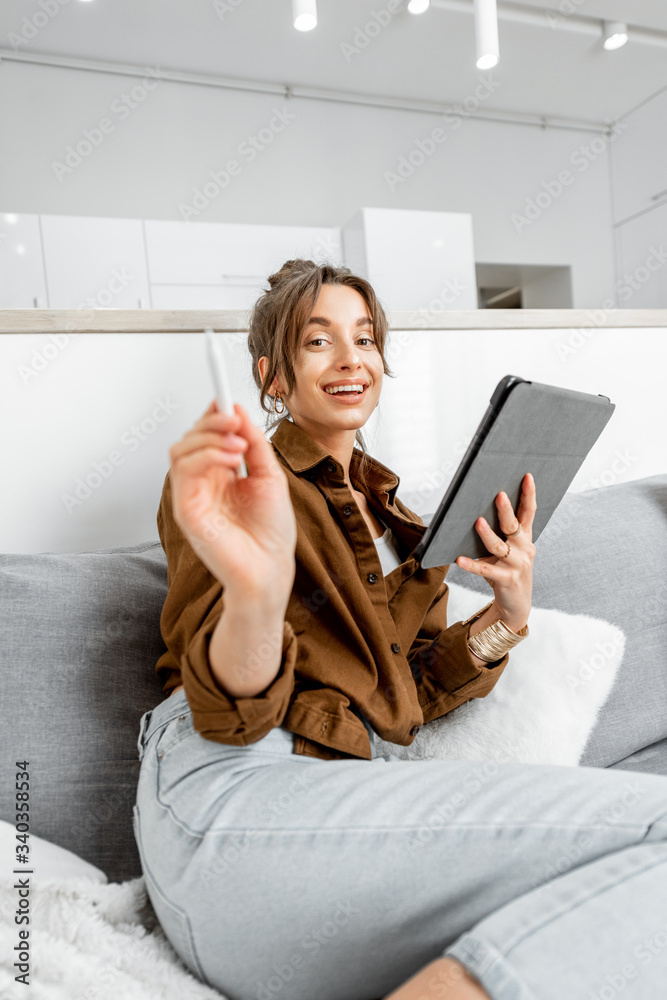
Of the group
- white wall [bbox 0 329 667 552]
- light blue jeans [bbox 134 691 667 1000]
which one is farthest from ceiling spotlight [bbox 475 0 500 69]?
light blue jeans [bbox 134 691 667 1000]

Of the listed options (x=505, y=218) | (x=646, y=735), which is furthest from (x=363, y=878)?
(x=505, y=218)

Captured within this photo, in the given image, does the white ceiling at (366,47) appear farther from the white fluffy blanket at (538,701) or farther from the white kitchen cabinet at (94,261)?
the white fluffy blanket at (538,701)

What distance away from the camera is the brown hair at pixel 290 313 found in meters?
1.02

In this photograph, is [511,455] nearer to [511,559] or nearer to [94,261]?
[511,559]

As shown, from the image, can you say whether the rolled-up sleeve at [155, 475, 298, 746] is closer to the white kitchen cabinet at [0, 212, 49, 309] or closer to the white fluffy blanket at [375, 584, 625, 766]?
the white fluffy blanket at [375, 584, 625, 766]

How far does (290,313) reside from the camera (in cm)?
102

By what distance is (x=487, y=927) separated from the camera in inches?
21.4

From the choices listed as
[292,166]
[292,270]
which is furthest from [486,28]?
[292,166]

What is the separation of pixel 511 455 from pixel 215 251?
3.41 meters

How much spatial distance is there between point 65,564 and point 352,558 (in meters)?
0.38

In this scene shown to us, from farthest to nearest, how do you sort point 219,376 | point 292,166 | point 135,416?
point 292,166 → point 135,416 → point 219,376

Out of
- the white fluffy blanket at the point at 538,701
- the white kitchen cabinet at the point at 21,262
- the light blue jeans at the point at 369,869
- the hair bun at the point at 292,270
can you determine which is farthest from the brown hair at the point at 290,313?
the white kitchen cabinet at the point at 21,262

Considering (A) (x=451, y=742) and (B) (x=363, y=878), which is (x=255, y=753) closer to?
(B) (x=363, y=878)

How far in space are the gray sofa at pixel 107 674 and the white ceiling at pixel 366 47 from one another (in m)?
3.46
